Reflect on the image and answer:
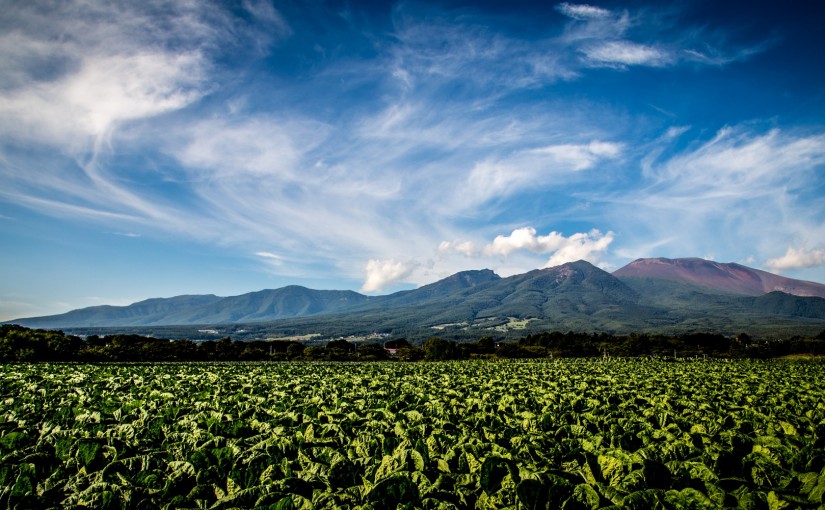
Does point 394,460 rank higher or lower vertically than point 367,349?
higher

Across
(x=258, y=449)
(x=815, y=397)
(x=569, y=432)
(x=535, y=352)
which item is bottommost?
(x=535, y=352)

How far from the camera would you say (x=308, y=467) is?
6316 mm

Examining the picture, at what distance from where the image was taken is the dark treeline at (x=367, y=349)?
55.5 metres

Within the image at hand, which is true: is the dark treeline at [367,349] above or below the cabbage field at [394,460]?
below

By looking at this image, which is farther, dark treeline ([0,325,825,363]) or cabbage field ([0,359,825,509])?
dark treeline ([0,325,825,363])

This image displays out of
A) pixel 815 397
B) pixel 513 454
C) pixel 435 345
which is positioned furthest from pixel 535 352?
pixel 513 454

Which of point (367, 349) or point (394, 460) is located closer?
point (394, 460)

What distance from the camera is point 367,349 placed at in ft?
292

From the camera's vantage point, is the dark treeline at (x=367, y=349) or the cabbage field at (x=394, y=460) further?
the dark treeline at (x=367, y=349)

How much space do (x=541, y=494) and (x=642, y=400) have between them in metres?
13.7

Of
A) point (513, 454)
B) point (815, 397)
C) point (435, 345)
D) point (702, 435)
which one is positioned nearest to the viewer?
point (513, 454)

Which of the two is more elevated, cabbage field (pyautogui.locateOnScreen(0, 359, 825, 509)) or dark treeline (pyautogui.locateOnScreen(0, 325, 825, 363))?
cabbage field (pyautogui.locateOnScreen(0, 359, 825, 509))

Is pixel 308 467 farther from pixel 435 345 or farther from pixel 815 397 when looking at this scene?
pixel 435 345

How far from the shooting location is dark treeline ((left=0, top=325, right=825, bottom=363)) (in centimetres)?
5552
